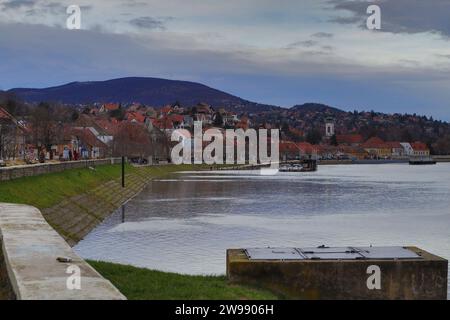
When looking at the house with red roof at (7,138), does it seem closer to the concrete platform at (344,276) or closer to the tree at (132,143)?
the tree at (132,143)

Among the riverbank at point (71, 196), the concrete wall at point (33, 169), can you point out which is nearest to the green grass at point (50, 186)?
the riverbank at point (71, 196)

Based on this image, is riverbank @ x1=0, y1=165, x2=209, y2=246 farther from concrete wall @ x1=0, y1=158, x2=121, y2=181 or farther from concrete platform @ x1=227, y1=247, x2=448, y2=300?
concrete platform @ x1=227, y1=247, x2=448, y2=300

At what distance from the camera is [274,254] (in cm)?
1730

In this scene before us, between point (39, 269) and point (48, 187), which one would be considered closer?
point (39, 269)

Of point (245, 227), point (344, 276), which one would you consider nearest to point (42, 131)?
point (245, 227)

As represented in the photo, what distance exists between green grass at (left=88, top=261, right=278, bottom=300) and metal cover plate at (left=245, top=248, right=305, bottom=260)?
95 cm

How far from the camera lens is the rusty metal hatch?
1680cm

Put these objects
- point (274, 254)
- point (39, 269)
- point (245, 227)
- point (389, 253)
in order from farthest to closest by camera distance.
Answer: point (245, 227) → point (389, 253) → point (274, 254) → point (39, 269)

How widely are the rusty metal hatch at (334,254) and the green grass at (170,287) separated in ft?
4.10

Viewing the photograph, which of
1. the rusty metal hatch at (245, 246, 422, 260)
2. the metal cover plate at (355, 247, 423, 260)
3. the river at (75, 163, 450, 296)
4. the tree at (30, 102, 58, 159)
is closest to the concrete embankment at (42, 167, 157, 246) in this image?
the river at (75, 163, 450, 296)

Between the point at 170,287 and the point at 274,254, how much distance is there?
4.30 metres

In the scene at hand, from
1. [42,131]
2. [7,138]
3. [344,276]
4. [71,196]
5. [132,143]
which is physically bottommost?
[71,196]

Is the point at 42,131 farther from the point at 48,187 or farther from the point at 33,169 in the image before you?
the point at 48,187

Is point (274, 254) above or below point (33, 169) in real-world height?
below
